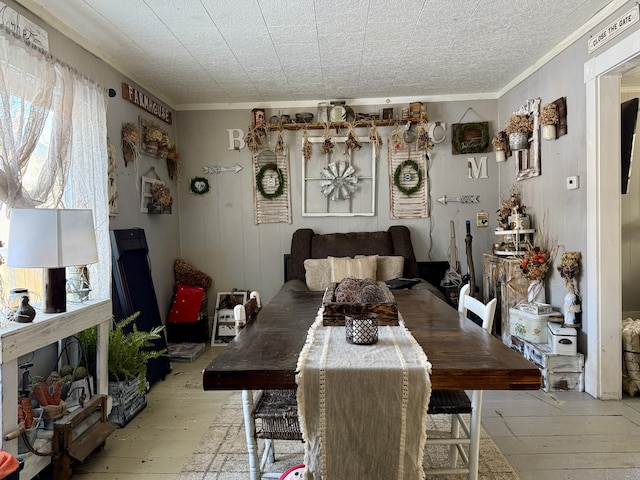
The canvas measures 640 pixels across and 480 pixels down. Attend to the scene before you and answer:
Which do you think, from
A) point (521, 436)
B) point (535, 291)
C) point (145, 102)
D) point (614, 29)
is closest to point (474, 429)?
point (521, 436)

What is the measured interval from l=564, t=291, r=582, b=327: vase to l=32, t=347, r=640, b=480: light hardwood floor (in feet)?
1.57

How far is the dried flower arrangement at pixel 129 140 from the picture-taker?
328 cm

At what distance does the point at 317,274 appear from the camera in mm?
3732

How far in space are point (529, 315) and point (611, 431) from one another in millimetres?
898

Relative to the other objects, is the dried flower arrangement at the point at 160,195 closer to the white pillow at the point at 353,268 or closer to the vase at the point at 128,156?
the vase at the point at 128,156

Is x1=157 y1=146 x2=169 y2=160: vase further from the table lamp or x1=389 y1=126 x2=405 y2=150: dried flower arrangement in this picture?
x1=389 y1=126 x2=405 y2=150: dried flower arrangement

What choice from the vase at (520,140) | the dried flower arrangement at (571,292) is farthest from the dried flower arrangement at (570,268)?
the vase at (520,140)

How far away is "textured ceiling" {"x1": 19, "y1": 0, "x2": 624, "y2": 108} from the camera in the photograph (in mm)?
2467

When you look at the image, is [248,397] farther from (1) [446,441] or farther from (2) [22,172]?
(2) [22,172]

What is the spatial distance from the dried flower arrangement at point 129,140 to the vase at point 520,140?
3110 mm

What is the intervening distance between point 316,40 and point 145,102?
170 centimetres

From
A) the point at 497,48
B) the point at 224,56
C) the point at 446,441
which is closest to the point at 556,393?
the point at 446,441

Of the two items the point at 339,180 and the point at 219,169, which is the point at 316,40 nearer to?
the point at 339,180

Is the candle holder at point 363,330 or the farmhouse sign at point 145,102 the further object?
the farmhouse sign at point 145,102
